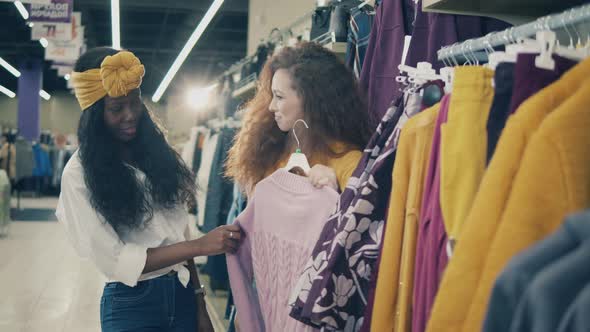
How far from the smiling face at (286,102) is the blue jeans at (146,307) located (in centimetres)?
72

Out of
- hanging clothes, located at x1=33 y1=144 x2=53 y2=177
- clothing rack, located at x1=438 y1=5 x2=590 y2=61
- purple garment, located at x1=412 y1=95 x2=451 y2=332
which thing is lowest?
hanging clothes, located at x1=33 y1=144 x2=53 y2=177

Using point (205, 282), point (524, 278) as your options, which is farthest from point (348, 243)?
point (205, 282)

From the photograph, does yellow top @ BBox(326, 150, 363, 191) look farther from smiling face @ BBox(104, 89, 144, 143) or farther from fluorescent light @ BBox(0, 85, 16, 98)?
fluorescent light @ BBox(0, 85, 16, 98)

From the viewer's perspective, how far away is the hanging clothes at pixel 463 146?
1285mm

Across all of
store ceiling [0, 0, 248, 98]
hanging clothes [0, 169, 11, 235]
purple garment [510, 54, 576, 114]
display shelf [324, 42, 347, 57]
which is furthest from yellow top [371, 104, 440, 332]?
store ceiling [0, 0, 248, 98]

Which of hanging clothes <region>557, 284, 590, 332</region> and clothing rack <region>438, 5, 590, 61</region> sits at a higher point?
clothing rack <region>438, 5, 590, 61</region>

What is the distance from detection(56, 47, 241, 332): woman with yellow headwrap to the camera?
7.38ft

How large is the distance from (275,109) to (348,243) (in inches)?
29.6

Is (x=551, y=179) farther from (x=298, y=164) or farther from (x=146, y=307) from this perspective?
(x=146, y=307)

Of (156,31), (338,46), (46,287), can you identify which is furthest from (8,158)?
(338,46)

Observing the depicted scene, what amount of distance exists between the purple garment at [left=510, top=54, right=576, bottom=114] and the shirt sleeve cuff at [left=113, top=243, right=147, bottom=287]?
1433 millimetres

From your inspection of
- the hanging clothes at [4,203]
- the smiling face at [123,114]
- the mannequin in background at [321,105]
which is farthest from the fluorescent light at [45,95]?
the mannequin in background at [321,105]

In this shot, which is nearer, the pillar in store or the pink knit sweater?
the pink knit sweater

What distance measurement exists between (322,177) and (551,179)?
1.03 meters
